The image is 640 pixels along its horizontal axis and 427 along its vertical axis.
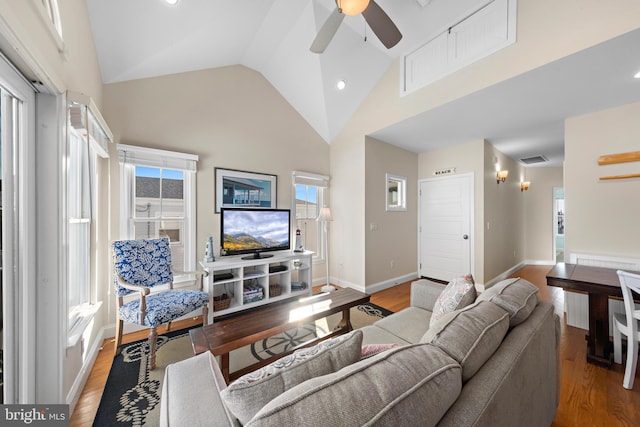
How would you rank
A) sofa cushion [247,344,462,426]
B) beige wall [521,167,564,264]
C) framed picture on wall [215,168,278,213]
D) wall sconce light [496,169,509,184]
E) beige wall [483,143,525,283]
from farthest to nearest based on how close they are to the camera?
beige wall [521,167,564,264] → wall sconce light [496,169,509,184] → beige wall [483,143,525,283] → framed picture on wall [215,168,278,213] → sofa cushion [247,344,462,426]

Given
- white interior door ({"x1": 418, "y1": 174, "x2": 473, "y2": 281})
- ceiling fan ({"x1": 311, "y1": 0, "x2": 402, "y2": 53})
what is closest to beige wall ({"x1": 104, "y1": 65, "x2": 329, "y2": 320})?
ceiling fan ({"x1": 311, "y1": 0, "x2": 402, "y2": 53})

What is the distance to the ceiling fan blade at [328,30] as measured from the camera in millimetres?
1920

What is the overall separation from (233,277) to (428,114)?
10.1 feet


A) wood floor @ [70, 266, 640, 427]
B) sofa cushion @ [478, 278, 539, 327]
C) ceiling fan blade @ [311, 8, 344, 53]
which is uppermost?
ceiling fan blade @ [311, 8, 344, 53]

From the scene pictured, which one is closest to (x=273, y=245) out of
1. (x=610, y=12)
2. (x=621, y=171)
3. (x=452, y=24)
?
(x=452, y=24)

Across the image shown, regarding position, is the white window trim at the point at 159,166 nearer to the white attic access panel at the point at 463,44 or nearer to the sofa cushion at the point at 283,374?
the sofa cushion at the point at 283,374

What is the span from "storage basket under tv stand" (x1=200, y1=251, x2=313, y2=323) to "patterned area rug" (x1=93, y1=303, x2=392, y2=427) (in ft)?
1.57

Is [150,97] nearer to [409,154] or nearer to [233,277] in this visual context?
[233,277]

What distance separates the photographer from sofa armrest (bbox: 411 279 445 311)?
1.94 meters

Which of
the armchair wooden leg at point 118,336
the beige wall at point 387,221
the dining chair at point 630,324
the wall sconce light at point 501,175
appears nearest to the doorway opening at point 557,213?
the wall sconce light at point 501,175

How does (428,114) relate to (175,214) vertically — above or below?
above

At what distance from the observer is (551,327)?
1256 millimetres

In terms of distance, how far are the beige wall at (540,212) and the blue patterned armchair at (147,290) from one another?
23.0 ft

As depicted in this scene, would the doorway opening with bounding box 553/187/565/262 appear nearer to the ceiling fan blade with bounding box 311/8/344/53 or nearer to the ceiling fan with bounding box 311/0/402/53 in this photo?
the ceiling fan with bounding box 311/0/402/53
